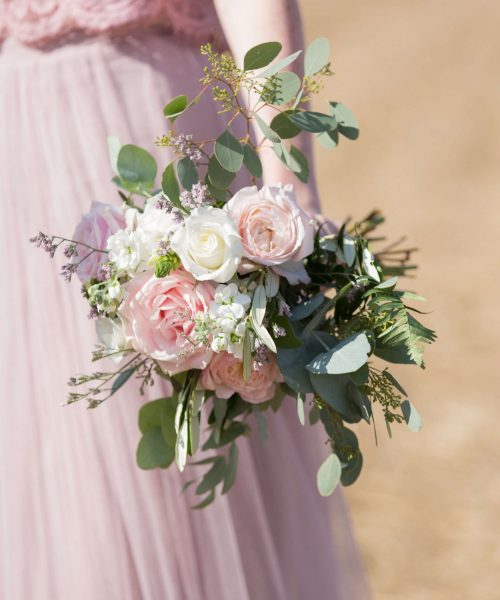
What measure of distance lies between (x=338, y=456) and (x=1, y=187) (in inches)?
24.8

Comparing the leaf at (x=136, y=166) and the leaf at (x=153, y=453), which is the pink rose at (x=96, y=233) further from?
the leaf at (x=153, y=453)

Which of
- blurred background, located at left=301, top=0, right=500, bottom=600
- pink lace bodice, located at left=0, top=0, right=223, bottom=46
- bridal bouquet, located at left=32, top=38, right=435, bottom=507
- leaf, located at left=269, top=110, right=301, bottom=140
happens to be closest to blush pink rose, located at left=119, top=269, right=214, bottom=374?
bridal bouquet, located at left=32, top=38, right=435, bottom=507

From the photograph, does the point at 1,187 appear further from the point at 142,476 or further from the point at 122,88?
the point at 142,476

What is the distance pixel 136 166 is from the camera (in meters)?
1.24

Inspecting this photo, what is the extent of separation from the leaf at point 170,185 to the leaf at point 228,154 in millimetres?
57

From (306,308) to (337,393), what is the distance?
0.11 m

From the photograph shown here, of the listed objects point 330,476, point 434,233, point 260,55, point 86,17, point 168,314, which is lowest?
point 330,476

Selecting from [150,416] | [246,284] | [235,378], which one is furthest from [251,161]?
[150,416]

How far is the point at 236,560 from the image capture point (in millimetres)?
1406

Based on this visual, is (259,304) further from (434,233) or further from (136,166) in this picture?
(434,233)

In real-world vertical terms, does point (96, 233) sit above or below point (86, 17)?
below

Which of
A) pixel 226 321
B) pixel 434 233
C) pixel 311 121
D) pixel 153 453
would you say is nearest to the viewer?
pixel 226 321

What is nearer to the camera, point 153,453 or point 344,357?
point 344,357

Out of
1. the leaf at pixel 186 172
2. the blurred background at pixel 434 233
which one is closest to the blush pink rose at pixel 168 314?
the leaf at pixel 186 172
